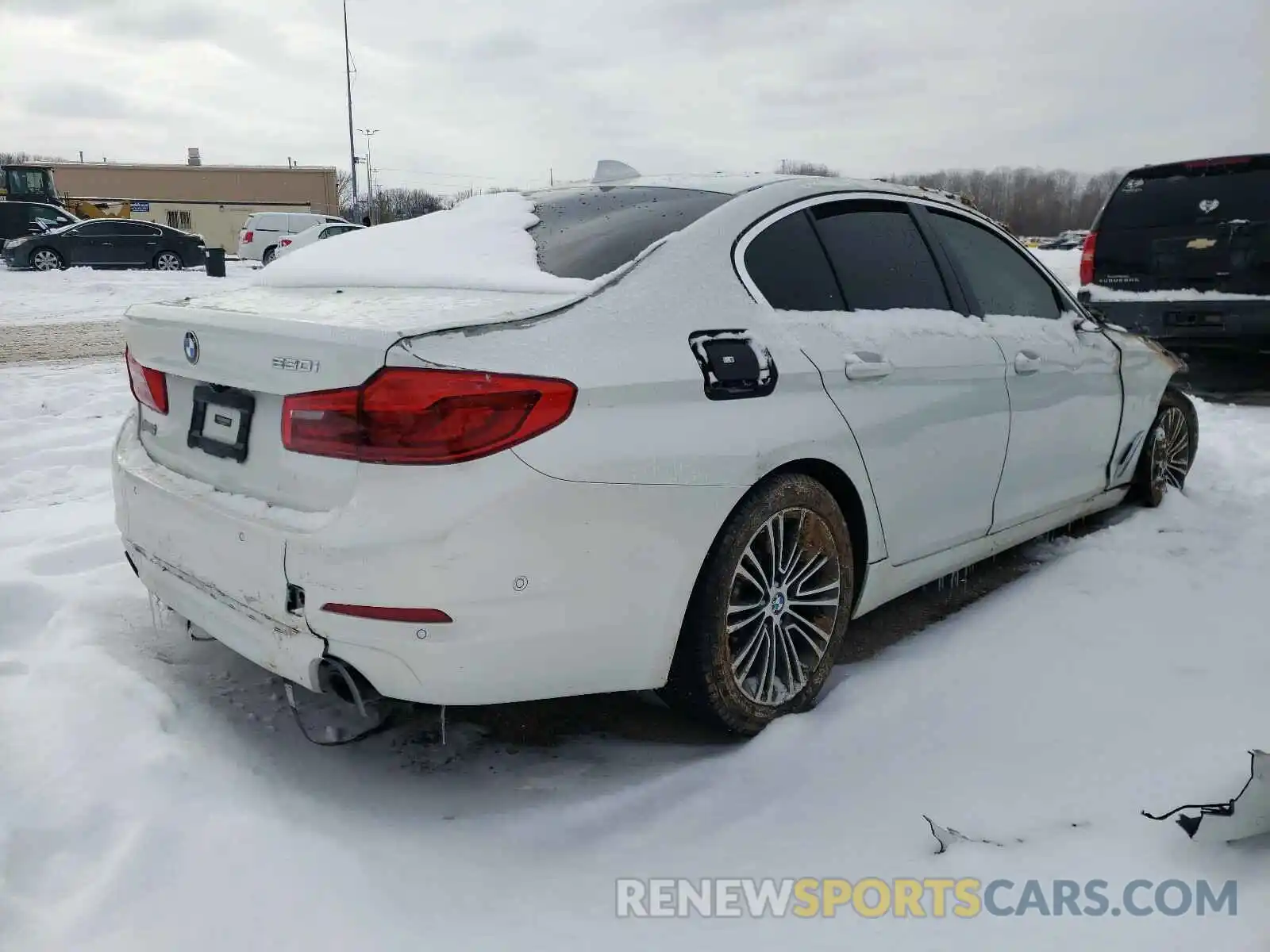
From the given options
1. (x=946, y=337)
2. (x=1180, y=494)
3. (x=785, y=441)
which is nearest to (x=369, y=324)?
(x=785, y=441)

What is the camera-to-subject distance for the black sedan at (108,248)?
874 inches

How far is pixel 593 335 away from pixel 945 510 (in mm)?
1543

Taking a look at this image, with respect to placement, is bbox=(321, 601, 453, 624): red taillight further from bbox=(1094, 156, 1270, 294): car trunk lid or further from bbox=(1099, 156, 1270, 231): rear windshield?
bbox=(1099, 156, 1270, 231): rear windshield

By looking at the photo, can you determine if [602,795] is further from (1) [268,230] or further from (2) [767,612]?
(1) [268,230]

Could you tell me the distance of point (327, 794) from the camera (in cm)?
239

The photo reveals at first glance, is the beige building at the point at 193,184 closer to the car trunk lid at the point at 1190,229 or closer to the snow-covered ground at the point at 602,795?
the car trunk lid at the point at 1190,229

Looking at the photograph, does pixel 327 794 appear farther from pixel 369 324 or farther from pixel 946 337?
pixel 946 337

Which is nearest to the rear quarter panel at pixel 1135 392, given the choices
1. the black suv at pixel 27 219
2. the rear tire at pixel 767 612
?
the rear tire at pixel 767 612

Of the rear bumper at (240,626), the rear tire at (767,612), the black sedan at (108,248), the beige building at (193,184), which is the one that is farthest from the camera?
the beige building at (193,184)

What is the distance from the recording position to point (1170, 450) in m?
4.83

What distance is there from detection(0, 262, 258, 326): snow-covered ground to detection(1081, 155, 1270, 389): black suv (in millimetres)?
8485

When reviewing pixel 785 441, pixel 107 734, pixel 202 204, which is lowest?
pixel 107 734

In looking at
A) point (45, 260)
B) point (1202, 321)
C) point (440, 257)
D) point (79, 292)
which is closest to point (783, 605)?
point (440, 257)

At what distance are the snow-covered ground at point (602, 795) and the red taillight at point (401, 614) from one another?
51 cm
